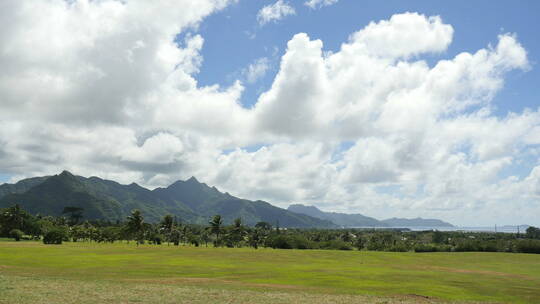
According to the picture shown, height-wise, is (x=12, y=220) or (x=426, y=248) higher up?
(x=12, y=220)

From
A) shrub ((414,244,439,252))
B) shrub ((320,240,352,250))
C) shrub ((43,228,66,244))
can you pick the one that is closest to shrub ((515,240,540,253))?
shrub ((414,244,439,252))

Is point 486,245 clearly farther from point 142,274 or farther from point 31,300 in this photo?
point 31,300

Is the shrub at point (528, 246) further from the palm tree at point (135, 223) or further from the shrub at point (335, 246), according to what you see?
the palm tree at point (135, 223)

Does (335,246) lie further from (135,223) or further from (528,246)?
(135,223)

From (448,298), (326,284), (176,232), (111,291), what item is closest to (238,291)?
(111,291)

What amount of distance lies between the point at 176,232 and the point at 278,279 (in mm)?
144148

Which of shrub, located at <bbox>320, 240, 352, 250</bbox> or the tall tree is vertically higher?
the tall tree

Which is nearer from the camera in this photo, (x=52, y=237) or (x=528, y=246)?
(x=528, y=246)

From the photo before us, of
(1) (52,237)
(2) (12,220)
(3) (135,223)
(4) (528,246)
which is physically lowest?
(1) (52,237)

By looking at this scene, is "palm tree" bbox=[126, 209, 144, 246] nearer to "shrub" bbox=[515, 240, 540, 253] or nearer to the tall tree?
the tall tree

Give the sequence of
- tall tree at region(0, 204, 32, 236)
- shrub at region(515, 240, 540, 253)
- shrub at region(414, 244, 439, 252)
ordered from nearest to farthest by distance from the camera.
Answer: shrub at region(515, 240, 540, 253)
shrub at region(414, 244, 439, 252)
tall tree at region(0, 204, 32, 236)

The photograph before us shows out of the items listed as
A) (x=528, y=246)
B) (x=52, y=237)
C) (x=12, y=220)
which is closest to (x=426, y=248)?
(x=528, y=246)

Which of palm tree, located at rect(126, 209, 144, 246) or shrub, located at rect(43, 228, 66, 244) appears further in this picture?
palm tree, located at rect(126, 209, 144, 246)

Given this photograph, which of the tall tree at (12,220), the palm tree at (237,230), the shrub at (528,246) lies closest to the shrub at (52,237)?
the tall tree at (12,220)
